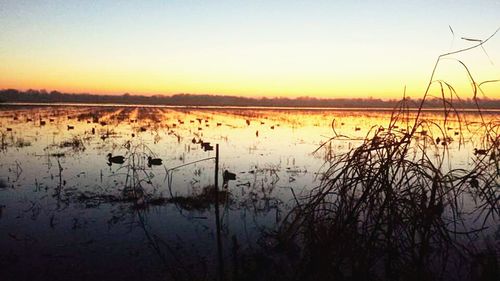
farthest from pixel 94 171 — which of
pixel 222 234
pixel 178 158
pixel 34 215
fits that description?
pixel 222 234

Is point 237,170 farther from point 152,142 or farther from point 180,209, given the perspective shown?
point 152,142

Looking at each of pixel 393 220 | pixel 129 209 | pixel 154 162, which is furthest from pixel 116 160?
pixel 393 220

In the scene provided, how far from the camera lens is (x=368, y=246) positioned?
3803 millimetres

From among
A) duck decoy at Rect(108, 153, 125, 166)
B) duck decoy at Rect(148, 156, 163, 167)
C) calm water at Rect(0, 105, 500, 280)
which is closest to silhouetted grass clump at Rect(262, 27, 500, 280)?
calm water at Rect(0, 105, 500, 280)

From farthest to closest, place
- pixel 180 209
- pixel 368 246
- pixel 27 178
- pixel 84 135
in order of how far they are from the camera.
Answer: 1. pixel 84 135
2. pixel 27 178
3. pixel 180 209
4. pixel 368 246

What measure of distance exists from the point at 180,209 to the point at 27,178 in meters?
5.33

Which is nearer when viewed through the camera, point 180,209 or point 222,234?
point 222,234

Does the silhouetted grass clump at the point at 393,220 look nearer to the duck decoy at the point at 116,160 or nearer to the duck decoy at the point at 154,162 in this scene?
the duck decoy at the point at 154,162

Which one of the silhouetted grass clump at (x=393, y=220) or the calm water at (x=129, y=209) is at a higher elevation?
the silhouetted grass clump at (x=393, y=220)

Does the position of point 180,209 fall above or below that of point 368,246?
below

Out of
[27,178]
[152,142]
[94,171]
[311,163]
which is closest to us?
[27,178]

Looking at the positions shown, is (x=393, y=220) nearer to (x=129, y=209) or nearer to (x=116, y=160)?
(x=129, y=209)

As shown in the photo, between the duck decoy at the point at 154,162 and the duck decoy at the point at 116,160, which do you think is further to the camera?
the duck decoy at the point at 116,160

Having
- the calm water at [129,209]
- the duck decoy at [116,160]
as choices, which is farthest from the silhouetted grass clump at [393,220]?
the duck decoy at [116,160]
